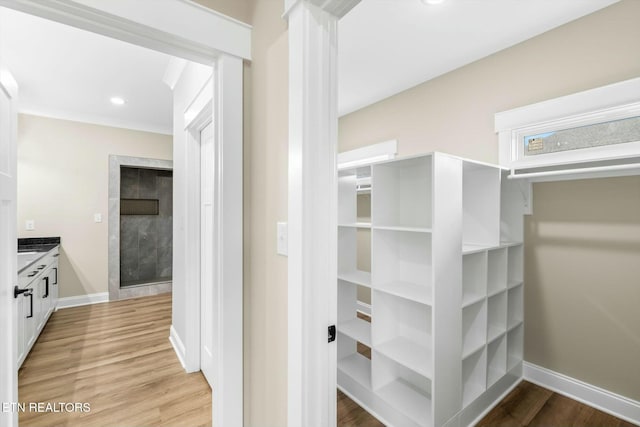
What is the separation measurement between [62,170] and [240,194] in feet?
13.4

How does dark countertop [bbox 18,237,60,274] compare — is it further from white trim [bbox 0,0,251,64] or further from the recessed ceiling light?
white trim [bbox 0,0,251,64]

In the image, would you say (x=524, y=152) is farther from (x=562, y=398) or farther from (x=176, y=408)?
(x=176, y=408)

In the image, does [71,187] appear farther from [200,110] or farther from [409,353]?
[409,353]

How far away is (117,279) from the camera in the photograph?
416 centimetres

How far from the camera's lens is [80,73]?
2748 mm

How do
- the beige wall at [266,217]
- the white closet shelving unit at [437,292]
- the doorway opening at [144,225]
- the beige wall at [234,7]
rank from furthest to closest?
the doorway opening at [144,225]
the white closet shelving unit at [437,292]
the beige wall at [234,7]
the beige wall at [266,217]

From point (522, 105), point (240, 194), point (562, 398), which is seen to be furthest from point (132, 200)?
point (562, 398)

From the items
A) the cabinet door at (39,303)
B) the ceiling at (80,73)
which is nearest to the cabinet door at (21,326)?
the cabinet door at (39,303)

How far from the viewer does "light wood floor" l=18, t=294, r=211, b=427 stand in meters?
1.86

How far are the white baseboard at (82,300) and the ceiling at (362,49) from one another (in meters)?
2.52

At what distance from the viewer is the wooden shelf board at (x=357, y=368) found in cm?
214

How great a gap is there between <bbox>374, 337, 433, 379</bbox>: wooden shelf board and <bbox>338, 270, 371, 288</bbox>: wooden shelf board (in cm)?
44

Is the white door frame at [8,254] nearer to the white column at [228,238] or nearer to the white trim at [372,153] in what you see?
the white column at [228,238]

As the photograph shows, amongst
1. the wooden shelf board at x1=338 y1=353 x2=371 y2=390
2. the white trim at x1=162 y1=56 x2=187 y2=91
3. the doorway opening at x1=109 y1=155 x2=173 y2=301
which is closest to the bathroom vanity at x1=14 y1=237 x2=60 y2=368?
the doorway opening at x1=109 y1=155 x2=173 y2=301
